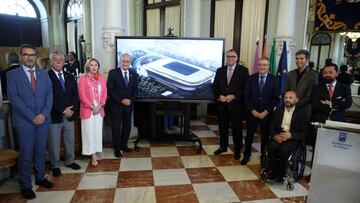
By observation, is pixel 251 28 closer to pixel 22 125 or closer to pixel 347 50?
pixel 22 125

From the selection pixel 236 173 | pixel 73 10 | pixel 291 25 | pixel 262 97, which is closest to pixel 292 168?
pixel 236 173

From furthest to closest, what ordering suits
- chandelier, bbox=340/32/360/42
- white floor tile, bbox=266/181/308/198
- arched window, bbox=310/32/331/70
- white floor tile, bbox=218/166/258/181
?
arched window, bbox=310/32/331/70 < chandelier, bbox=340/32/360/42 < white floor tile, bbox=218/166/258/181 < white floor tile, bbox=266/181/308/198

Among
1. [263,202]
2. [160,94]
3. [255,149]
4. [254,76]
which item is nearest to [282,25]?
[254,76]

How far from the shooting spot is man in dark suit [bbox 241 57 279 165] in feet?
10.7

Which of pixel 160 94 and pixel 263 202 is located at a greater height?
pixel 160 94

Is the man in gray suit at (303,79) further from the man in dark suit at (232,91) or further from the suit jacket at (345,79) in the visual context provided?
the suit jacket at (345,79)

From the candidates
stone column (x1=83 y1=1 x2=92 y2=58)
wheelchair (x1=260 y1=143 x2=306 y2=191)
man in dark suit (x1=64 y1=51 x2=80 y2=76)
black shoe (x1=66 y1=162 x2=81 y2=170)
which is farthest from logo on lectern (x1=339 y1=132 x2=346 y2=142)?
man in dark suit (x1=64 y1=51 x2=80 y2=76)

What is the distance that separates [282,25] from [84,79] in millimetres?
3366

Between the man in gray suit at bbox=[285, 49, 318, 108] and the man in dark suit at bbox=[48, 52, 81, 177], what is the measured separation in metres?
2.67

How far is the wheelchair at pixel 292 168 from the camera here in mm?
2826

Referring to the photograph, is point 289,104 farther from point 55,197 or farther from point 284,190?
point 55,197

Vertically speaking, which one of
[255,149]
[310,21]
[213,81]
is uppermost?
[310,21]

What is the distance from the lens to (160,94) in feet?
12.4

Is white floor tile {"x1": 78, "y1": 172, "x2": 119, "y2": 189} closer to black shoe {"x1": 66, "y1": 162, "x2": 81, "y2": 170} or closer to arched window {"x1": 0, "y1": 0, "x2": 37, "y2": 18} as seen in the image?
black shoe {"x1": 66, "y1": 162, "x2": 81, "y2": 170}
